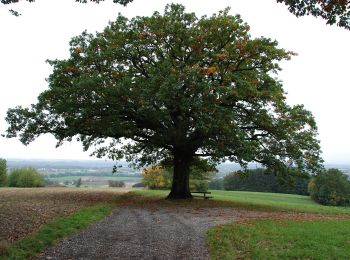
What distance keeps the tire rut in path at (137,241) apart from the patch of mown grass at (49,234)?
295mm

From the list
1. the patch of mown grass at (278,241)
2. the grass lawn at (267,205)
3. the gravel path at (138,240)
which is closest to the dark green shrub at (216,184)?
the grass lawn at (267,205)

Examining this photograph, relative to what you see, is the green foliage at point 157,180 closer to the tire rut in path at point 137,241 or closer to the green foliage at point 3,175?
the green foliage at point 3,175

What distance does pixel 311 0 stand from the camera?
8.23 meters

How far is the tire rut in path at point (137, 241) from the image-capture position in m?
9.17

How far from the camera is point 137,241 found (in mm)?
10656

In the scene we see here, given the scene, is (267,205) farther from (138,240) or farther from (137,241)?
(137,241)

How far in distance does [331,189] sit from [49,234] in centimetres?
5647

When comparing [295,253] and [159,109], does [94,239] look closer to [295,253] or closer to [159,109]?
[295,253]

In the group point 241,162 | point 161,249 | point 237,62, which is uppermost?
point 237,62

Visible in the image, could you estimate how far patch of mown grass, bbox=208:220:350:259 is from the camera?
9.52 m

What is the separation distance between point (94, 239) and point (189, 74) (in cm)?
1142

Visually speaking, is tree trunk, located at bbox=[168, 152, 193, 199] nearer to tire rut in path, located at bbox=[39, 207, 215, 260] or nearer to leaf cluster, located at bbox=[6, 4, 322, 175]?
leaf cluster, located at bbox=[6, 4, 322, 175]

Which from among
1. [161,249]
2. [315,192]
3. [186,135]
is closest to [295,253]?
[161,249]

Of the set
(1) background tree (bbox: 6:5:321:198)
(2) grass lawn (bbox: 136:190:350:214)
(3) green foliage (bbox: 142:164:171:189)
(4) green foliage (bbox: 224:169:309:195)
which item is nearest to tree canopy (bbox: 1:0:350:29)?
(1) background tree (bbox: 6:5:321:198)
